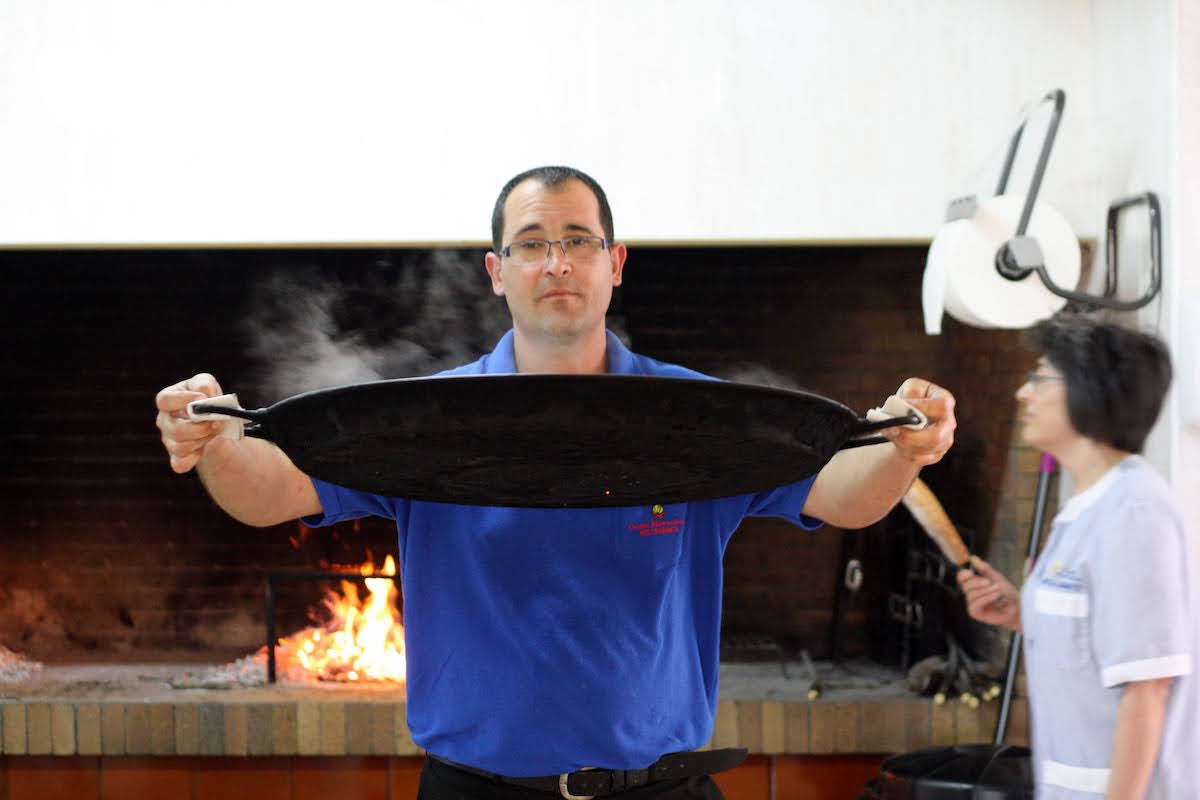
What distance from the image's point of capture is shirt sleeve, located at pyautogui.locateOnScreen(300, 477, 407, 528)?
56.6 inches

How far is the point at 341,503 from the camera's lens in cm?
145

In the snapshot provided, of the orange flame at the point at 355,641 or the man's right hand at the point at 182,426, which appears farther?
the orange flame at the point at 355,641

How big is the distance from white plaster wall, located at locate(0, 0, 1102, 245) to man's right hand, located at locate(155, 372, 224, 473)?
1649mm

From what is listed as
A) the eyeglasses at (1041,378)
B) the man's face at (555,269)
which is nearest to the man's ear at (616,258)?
the man's face at (555,269)

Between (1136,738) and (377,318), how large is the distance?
232 cm

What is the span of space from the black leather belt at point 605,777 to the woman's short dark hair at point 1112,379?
0.83 metres

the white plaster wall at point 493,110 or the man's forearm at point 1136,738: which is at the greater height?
the white plaster wall at point 493,110

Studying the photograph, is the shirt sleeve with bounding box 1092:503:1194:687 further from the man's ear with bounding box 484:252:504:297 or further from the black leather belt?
the man's ear with bounding box 484:252:504:297

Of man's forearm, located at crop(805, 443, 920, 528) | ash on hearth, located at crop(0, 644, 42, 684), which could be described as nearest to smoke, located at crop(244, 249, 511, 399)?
ash on hearth, located at crop(0, 644, 42, 684)

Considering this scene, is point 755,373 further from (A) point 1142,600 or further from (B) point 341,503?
(B) point 341,503

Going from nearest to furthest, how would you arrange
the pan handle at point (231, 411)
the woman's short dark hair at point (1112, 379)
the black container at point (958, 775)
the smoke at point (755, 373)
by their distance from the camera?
the pan handle at point (231, 411), the woman's short dark hair at point (1112, 379), the black container at point (958, 775), the smoke at point (755, 373)

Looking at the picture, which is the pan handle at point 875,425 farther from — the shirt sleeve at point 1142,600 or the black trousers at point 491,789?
the shirt sleeve at point 1142,600

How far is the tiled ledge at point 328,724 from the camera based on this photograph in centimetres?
294

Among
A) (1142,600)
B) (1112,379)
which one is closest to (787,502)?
(1142,600)
